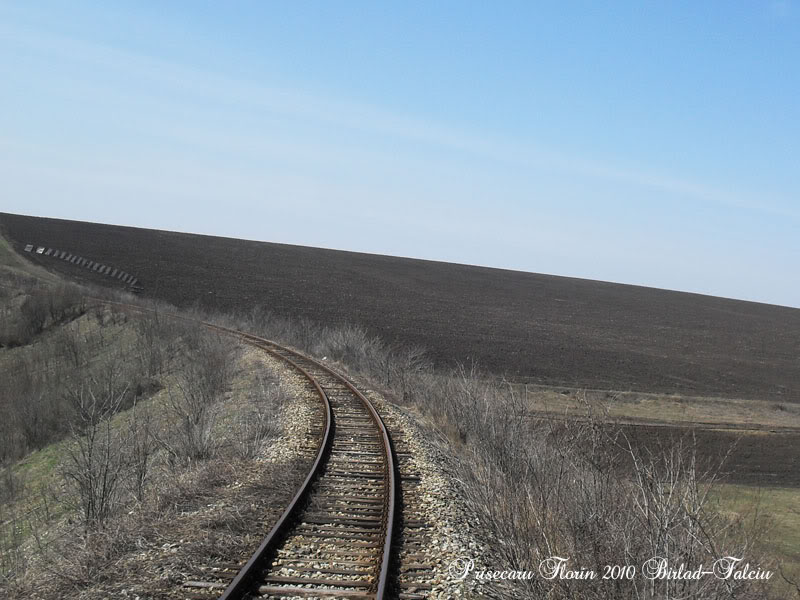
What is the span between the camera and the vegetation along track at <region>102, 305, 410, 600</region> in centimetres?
586

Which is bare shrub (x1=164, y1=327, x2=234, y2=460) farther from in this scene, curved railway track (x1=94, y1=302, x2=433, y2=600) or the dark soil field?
the dark soil field

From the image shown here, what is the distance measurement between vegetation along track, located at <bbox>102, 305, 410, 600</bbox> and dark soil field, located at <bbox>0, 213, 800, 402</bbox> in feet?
84.4

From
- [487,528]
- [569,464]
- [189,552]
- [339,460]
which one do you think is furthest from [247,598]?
[339,460]

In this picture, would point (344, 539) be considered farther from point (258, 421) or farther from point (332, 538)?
point (258, 421)

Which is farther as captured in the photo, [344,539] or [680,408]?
[680,408]

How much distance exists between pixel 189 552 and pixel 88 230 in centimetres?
9274

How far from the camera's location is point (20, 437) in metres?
22.1

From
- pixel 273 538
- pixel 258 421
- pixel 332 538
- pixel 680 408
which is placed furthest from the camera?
pixel 680 408

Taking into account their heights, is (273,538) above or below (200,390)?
above

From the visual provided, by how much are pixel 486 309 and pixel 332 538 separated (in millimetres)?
62383

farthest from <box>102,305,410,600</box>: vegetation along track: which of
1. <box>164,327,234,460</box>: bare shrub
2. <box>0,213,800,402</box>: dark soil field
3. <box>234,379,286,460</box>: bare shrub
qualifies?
<box>0,213,800,402</box>: dark soil field

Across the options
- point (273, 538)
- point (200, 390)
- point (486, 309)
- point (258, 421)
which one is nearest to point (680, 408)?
point (200, 390)

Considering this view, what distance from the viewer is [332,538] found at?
724cm

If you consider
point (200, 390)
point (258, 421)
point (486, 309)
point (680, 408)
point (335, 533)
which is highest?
point (486, 309)
